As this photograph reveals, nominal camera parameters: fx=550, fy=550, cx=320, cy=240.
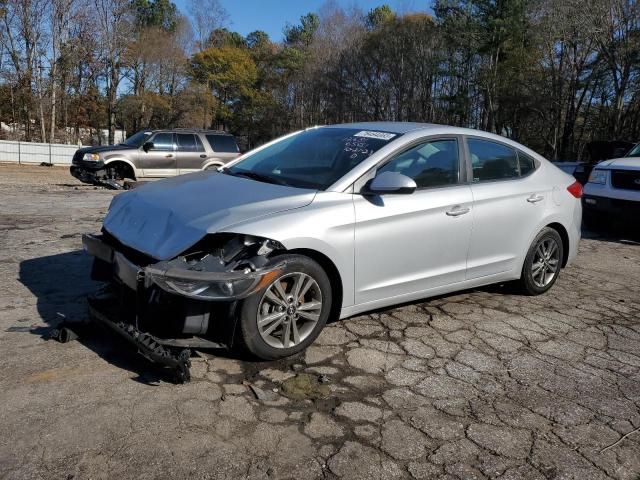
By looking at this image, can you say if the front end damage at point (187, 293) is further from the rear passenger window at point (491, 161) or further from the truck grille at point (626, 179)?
the truck grille at point (626, 179)

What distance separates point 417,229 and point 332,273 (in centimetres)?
83

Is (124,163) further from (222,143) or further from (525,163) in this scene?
(525,163)

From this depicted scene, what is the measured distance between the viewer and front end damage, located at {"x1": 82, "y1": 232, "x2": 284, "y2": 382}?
3.21 metres

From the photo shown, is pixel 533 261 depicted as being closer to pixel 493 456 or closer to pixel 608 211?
pixel 493 456

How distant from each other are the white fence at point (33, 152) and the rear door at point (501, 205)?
29.6m

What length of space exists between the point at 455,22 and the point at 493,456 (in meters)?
42.9

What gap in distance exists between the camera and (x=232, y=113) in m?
64.2

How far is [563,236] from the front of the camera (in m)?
5.63

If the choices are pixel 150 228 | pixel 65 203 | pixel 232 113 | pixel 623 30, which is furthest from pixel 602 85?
pixel 232 113

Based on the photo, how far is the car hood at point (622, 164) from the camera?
28.2 ft

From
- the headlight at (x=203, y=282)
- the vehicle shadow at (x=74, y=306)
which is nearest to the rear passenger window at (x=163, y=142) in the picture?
the vehicle shadow at (x=74, y=306)

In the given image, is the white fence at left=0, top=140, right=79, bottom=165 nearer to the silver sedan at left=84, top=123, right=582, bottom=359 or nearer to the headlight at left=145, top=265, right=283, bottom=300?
the silver sedan at left=84, top=123, right=582, bottom=359

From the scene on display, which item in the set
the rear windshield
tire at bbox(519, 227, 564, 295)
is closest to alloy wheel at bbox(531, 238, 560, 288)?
tire at bbox(519, 227, 564, 295)

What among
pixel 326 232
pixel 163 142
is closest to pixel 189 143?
pixel 163 142
